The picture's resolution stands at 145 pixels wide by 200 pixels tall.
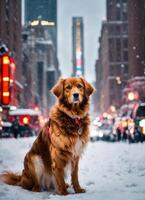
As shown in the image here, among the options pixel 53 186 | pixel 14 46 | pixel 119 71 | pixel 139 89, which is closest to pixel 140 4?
pixel 139 89

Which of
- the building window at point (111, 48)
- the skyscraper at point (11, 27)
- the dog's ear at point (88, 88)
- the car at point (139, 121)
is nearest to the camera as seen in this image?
the dog's ear at point (88, 88)

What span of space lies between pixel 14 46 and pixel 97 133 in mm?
66559

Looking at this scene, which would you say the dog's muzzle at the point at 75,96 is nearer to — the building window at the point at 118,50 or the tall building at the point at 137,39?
the tall building at the point at 137,39

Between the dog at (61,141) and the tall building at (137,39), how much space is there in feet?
345

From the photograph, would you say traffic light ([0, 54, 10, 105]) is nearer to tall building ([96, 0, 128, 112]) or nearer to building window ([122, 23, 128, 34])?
tall building ([96, 0, 128, 112])

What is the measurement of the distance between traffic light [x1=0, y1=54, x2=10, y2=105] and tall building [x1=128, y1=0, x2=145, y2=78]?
231 ft

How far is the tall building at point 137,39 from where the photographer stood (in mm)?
113000

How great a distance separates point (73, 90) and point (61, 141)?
2.56 ft

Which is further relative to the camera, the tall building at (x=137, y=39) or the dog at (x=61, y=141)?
the tall building at (x=137, y=39)

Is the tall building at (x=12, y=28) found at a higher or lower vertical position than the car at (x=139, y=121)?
higher

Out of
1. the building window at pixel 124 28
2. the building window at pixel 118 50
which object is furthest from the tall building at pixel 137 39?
the building window at pixel 118 50

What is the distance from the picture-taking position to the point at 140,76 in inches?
4382

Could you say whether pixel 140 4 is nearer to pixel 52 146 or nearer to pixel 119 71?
pixel 119 71

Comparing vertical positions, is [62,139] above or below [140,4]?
below
